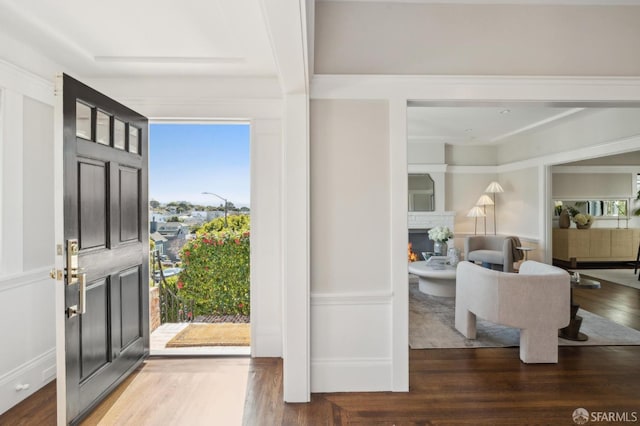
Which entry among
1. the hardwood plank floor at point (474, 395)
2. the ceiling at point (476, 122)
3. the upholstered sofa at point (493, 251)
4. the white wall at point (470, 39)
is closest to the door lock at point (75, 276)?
the hardwood plank floor at point (474, 395)

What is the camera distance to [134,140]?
2.69 m

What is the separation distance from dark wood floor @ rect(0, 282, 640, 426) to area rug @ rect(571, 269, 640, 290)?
3655 mm

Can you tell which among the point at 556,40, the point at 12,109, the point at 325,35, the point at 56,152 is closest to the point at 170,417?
the point at 56,152

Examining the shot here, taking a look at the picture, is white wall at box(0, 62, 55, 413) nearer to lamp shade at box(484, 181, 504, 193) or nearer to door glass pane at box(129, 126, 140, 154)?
door glass pane at box(129, 126, 140, 154)

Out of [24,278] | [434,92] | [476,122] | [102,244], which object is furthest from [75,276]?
[476,122]

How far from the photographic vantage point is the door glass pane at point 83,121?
6.78ft

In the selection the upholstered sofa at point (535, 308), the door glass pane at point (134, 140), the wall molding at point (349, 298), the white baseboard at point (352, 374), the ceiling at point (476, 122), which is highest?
the ceiling at point (476, 122)

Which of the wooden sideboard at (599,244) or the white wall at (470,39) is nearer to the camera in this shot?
the white wall at (470,39)

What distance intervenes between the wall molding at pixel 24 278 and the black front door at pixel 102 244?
531 millimetres

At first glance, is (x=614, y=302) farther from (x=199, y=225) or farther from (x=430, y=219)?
(x=199, y=225)

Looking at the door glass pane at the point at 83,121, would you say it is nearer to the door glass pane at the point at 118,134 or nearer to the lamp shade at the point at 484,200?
the door glass pane at the point at 118,134

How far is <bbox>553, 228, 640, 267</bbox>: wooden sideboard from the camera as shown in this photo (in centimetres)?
705

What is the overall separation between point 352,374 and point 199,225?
3057 mm

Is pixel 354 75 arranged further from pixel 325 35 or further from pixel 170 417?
pixel 170 417
